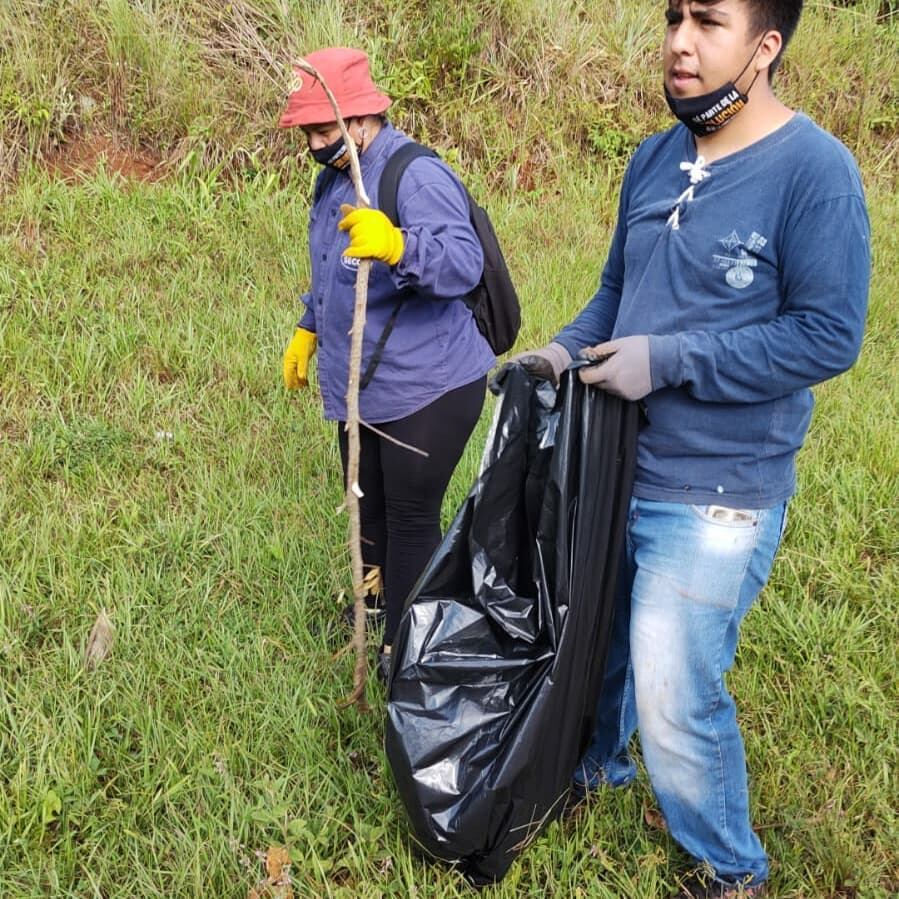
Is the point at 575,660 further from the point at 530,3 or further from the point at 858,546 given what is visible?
the point at 530,3

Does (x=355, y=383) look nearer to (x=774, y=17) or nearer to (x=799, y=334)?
(x=799, y=334)

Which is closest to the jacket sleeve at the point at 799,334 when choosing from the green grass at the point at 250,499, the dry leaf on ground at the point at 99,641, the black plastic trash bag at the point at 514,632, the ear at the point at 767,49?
the black plastic trash bag at the point at 514,632

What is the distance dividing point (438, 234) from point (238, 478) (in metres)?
1.64

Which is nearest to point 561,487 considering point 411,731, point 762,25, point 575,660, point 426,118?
point 575,660

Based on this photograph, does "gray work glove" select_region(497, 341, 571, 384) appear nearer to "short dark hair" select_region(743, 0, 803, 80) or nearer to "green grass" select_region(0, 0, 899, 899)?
"short dark hair" select_region(743, 0, 803, 80)

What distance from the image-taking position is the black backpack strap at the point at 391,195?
8.14 ft

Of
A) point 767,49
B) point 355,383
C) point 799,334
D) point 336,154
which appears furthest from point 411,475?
point 767,49

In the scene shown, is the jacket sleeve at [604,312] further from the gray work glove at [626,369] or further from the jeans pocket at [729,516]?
the jeans pocket at [729,516]

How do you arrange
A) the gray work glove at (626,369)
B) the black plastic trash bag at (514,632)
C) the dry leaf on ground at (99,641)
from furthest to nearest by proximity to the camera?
the dry leaf on ground at (99,641), the black plastic trash bag at (514,632), the gray work glove at (626,369)

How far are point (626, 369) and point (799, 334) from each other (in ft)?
1.01

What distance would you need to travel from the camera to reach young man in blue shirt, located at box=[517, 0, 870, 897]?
175 centimetres

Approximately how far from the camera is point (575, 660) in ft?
6.84

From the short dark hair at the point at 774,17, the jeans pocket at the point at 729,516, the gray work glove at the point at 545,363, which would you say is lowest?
the jeans pocket at the point at 729,516

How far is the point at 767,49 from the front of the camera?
1.81 meters
